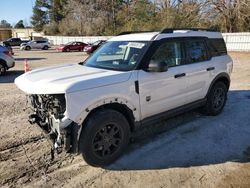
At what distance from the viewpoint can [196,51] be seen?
533 centimetres

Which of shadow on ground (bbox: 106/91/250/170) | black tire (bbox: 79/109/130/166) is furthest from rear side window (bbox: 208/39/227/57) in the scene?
black tire (bbox: 79/109/130/166)

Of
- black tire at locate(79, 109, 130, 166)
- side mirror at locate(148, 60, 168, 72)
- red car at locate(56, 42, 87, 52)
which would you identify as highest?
red car at locate(56, 42, 87, 52)

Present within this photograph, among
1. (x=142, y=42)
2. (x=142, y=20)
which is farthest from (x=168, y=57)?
(x=142, y=20)

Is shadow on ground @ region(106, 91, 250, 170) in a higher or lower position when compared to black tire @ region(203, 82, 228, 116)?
lower

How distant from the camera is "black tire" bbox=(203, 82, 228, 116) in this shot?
19.2ft

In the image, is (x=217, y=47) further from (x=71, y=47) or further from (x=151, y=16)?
(x=151, y=16)

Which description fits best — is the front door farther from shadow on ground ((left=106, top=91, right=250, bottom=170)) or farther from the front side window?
shadow on ground ((left=106, top=91, right=250, bottom=170))

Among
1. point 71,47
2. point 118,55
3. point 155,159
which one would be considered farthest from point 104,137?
point 71,47

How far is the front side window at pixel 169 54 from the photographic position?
4.48 meters

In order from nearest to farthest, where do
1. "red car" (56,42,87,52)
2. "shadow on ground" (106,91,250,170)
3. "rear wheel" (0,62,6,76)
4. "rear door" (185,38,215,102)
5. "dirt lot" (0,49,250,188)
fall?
"dirt lot" (0,49,250,188)
"shadow on ground" (106,91,250,170)
"rear door" (185,38,215,102)
"rear wheel" (0,62,6,76)
"red car" (56,42,87,52)

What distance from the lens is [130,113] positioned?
13.6ft

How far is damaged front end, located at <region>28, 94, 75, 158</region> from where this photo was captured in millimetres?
3486

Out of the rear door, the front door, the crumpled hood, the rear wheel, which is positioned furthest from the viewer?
the rear wheel

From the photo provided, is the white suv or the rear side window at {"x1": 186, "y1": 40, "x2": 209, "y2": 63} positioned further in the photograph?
the rear side window at {"x1": 186, "y1": 40, "x2": 209, "y2": 63}
